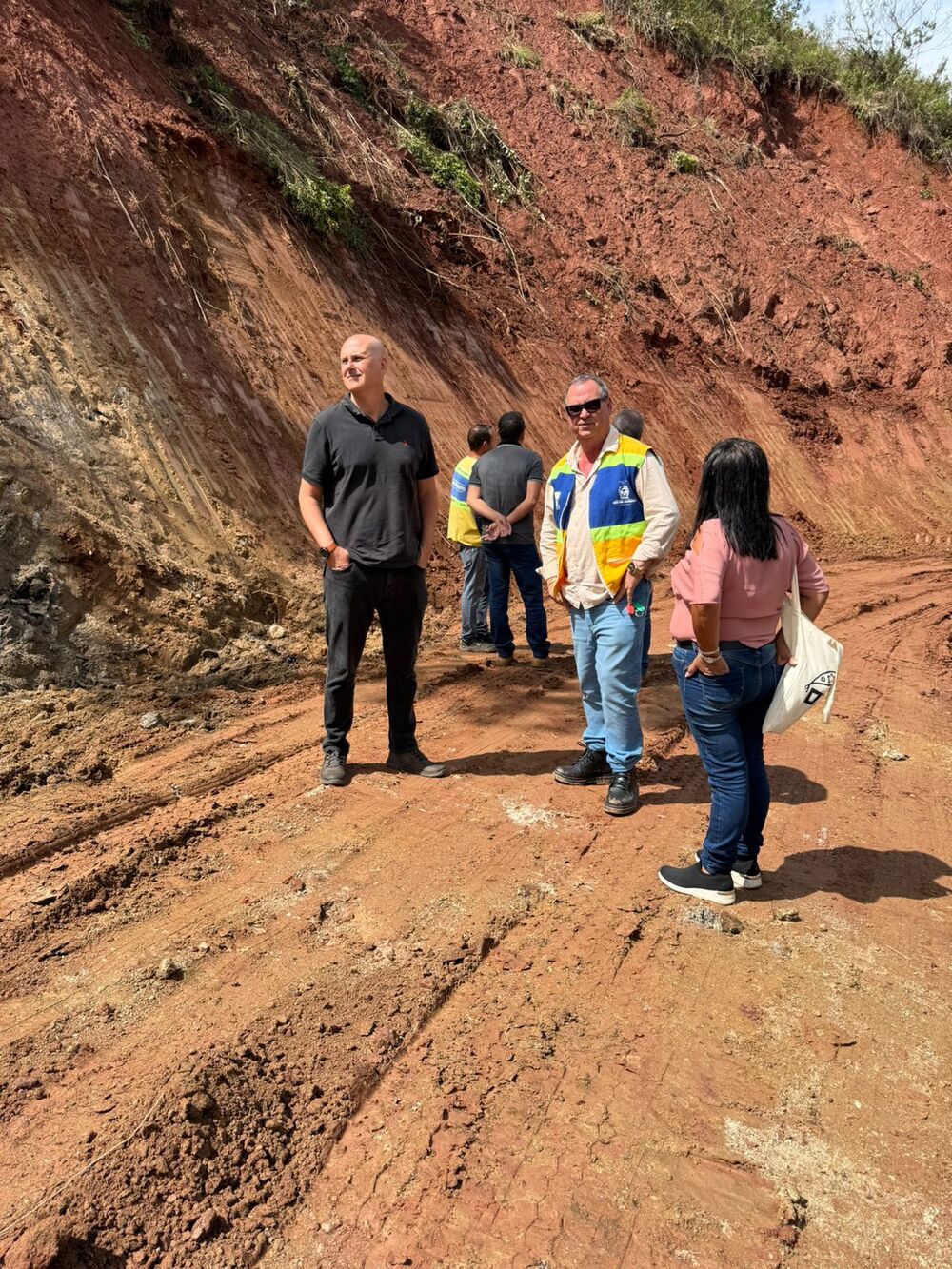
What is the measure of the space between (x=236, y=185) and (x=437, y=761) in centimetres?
874

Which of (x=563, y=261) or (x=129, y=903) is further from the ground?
(x=563, y=261)

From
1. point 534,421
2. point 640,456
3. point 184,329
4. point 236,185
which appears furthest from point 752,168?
point 640,456

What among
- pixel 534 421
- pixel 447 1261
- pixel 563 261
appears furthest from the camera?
pixel 563 261

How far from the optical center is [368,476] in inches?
185

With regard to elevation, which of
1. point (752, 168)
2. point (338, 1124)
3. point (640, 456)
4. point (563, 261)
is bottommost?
point (338, 1124)

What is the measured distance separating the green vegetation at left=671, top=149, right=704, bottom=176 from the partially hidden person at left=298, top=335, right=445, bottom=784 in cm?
1696

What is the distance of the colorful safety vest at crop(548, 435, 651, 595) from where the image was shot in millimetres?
4402

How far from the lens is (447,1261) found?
87.5 inches

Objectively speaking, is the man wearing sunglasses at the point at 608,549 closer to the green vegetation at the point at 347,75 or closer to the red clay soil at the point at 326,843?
the red clay soil at the point at 326,843

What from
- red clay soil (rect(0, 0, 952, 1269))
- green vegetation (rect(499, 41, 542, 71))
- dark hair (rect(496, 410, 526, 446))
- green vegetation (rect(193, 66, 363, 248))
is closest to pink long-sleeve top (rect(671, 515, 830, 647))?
red clay soil (rect(0, 0, 952, 1269))

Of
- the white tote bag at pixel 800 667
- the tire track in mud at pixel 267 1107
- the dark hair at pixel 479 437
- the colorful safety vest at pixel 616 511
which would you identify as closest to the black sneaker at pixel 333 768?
the tire track in mud at pixel 267 1107

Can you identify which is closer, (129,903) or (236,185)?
(129,903)

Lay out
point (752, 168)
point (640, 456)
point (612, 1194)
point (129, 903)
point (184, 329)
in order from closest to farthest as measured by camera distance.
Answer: point (612, 1194)
point (129, 903)
point (640, 456)
point (184, 329)
point (752, 168)

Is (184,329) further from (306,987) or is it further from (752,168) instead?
(752,168)
